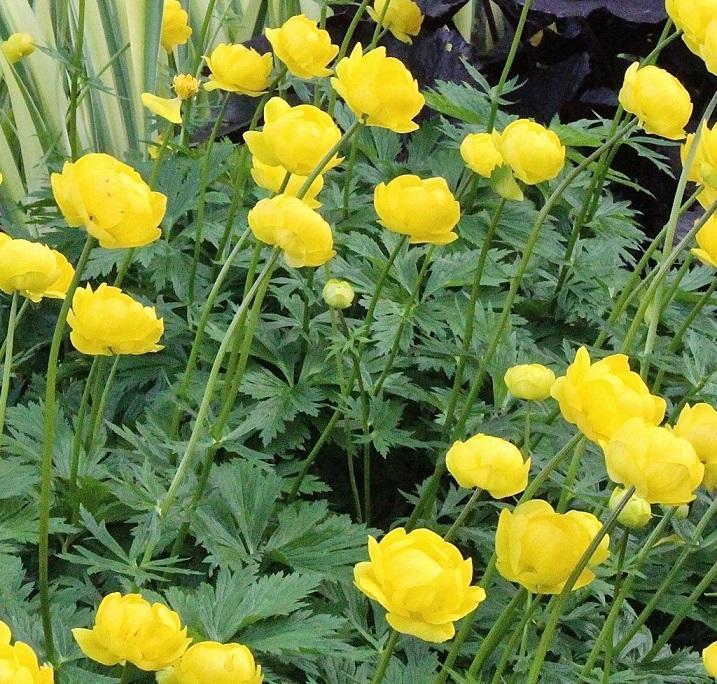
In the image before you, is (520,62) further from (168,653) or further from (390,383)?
(168,653)

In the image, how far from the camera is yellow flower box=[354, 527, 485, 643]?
46 cm

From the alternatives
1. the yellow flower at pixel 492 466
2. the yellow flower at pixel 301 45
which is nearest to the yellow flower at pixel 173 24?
the yellow flower at pixel 301 45

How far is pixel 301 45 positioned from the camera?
2.62 ft

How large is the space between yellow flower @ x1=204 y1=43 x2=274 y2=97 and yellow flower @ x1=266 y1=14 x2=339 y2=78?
0.25 feet

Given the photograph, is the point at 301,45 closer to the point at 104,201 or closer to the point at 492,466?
the point at 104,201

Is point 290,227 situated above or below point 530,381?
above

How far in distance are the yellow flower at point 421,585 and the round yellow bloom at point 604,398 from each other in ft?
0.32

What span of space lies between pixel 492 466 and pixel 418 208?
23 centimetres

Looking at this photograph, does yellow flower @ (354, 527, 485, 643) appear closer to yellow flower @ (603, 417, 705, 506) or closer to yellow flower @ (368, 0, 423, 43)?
yellow flower @ (603, 417, 705, 506)

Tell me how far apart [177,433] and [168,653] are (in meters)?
0.34

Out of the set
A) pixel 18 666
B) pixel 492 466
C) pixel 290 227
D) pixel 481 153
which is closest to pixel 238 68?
pixel 481 153

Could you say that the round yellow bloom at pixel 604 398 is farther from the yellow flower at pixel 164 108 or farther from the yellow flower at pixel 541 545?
the yellow flower at pixel 164 108

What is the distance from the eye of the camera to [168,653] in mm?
465

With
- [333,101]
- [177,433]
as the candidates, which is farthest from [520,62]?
[177,433]
